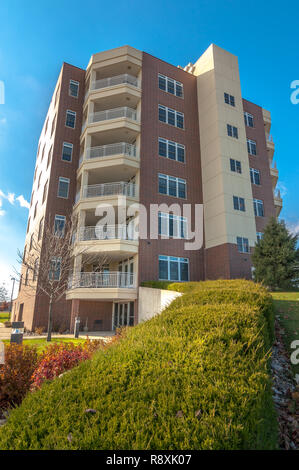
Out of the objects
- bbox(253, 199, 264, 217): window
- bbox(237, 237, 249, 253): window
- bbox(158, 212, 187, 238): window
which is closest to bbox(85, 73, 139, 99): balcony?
bbox(158, 212, 187, 238): window

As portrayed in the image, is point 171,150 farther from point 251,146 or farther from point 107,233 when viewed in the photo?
point 107,233

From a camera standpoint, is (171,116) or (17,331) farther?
(171,116)

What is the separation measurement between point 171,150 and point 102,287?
12332 mm

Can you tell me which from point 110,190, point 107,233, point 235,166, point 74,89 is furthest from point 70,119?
point 235,166

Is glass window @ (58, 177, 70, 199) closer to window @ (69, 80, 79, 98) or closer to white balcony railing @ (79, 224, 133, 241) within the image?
white balcony railing @ (79, 224, 133, 241)

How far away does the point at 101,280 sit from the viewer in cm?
1895

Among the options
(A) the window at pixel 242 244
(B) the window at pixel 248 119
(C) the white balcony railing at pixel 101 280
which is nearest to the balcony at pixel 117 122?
(C) the white balcony railing at pixel 101 280

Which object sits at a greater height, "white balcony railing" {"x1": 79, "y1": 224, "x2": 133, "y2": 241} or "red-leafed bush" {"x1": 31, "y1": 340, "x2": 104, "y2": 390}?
"white balcony railing" {"x1": 79, "y1": 224, "x2": 133, "y2": 241}

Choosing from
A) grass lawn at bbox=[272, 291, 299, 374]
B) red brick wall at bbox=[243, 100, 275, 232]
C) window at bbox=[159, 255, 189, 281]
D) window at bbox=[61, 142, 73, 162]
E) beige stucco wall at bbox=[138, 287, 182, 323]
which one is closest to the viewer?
grass lawn at bbox=[272, 291, 299, 374]

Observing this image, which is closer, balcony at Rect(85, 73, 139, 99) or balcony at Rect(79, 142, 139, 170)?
balcony at Rect(79, 142, 139, 170)

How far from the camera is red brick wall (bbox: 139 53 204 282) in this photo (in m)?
19.9

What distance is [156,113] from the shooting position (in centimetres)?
2322

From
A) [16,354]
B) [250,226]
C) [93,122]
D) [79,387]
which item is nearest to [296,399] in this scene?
[79,387]

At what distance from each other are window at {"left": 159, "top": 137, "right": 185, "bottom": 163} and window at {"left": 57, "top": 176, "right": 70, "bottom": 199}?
813 centimetres
